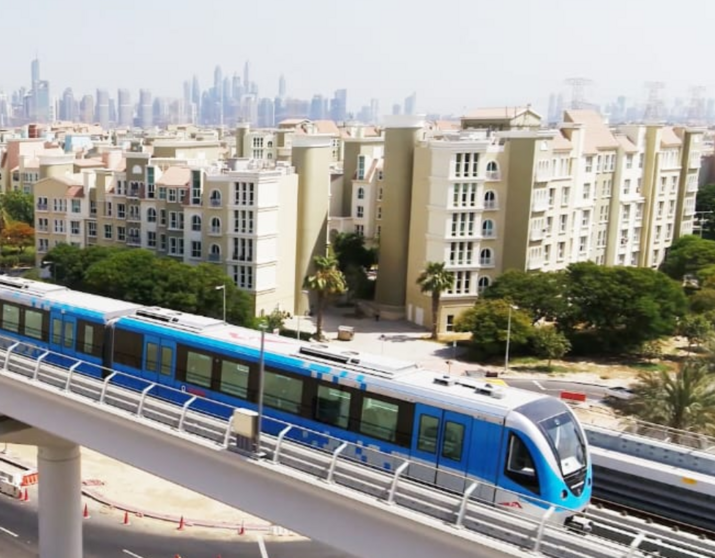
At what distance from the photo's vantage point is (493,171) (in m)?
60.6

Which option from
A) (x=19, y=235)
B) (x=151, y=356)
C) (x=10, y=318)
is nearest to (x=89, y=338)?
(x=151, y=356)

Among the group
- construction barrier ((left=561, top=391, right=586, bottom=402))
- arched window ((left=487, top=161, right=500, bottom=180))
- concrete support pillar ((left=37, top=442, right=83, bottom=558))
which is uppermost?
arched window ((left=487, top=161, right=500, bottom=180))

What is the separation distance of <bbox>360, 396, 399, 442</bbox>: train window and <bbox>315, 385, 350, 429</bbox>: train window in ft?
1.51

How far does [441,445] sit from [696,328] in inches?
1732

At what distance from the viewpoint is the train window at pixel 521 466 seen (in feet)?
50.6

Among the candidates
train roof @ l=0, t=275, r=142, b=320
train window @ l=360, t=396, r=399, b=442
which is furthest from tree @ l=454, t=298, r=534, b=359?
train window @ l=360, t=396, r=399, b=442

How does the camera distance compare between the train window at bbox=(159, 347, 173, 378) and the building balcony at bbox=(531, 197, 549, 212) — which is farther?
the building balcony at bbox=(531, 197, 549, 212)

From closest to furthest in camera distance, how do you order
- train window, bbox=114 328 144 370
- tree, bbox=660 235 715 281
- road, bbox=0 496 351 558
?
train window, bbox=114 328 144 370, road, bbox=0 496 351 558, tree, bbox=660 235 715 281

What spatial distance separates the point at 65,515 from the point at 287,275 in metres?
37.5

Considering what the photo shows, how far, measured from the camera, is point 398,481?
14.7m

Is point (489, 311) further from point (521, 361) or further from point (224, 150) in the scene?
point (224, 150)

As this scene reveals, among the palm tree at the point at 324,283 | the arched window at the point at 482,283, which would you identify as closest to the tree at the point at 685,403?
the palm tree at the point at 324,283

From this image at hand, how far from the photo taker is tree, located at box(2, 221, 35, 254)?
3342 inches

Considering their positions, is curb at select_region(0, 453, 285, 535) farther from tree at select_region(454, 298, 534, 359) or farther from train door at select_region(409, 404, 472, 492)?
tree at select_region(454, 298, 534, 359)
